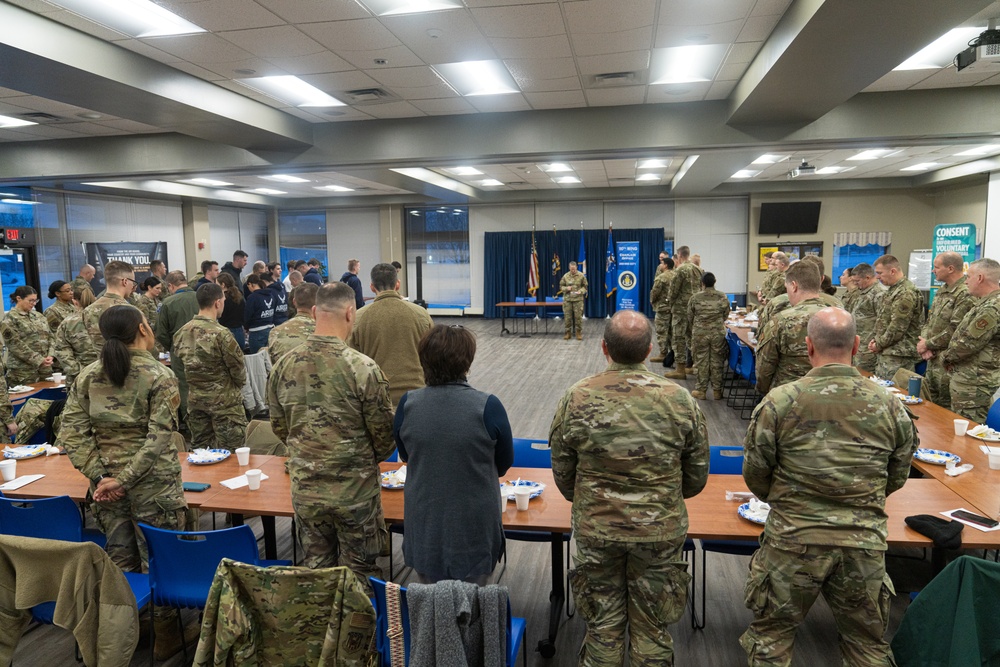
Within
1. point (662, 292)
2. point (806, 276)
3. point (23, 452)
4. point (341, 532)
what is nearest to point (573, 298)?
point (662, 292)

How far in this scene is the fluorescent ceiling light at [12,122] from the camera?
6723mm

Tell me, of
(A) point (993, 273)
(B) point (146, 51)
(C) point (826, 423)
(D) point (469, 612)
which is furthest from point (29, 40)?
(A) point (993, 273)

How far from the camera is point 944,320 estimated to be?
5.18 metres

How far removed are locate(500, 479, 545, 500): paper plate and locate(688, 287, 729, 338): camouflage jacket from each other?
5.12m

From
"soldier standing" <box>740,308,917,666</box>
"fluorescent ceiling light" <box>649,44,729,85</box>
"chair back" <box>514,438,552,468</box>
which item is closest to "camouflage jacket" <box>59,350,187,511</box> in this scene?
"chair back" <box>514,438,552,468</box>

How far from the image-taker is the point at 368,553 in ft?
8.36

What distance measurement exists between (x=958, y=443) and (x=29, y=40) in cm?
587

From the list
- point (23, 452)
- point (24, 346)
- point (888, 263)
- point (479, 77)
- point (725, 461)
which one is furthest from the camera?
point (24, 346)

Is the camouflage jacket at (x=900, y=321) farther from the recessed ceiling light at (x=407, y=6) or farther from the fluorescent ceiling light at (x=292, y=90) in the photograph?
the fluorescent ceiling light at (x=292, y=90)

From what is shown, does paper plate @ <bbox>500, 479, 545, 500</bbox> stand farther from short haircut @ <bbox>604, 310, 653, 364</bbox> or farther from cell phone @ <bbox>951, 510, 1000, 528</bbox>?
cell phone @ <bbox>951, 510, 1000, 528</bbox>

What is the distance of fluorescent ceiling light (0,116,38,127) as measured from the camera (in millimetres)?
6723

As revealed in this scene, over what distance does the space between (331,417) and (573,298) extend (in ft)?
33.5

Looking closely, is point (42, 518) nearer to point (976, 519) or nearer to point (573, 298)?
point (976, 519)

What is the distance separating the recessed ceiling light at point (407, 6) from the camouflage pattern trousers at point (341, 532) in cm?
291
